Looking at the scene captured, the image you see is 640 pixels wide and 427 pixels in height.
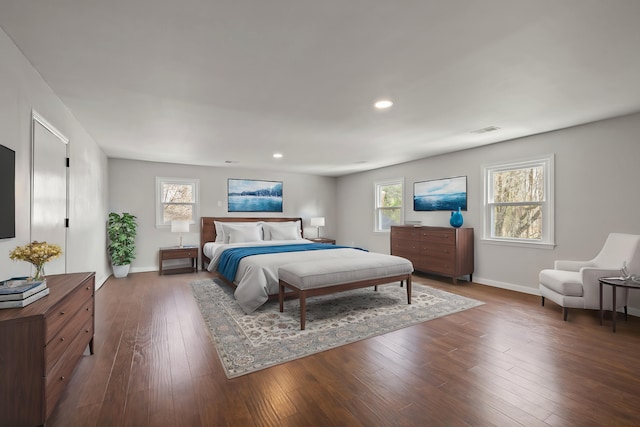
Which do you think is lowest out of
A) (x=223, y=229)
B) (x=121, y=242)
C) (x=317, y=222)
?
(x=121, y=242)

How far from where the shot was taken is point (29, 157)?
2.27m

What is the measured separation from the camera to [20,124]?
83.0 inches

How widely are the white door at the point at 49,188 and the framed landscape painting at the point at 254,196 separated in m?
3.99

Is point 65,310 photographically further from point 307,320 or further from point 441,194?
point 441,194

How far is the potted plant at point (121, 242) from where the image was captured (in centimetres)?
549

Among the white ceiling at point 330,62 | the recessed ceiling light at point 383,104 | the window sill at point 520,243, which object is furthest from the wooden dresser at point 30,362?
the window sill at point 520,243

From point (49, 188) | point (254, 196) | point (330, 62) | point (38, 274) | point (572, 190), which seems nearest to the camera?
point (38, 274)

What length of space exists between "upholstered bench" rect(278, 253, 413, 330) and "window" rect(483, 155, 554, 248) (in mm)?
2079

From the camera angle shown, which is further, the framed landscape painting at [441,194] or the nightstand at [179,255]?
the nightstand at [179,255]

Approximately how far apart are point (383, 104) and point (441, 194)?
315cm

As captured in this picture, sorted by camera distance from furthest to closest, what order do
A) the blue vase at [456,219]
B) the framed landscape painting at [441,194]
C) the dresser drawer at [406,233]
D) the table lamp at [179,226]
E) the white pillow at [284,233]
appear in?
1. the white pillow at [284,233]
2. the table lamp at [179,226]
3. the dresser drawer at [406,233]
4. the framed landscape painting at [441,194]
5. the blue vase at [456,219]

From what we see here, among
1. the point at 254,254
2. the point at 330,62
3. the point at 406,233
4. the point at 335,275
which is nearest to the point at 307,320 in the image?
the point at 335,275

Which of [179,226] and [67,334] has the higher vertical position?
[179,226]

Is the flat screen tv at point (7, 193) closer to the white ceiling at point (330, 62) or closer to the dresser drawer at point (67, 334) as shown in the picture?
the dresser drawer at point (67, 334)
